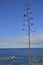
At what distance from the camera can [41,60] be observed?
3090 mm

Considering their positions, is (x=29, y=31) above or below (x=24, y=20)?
below

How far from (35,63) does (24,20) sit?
97 centimetres

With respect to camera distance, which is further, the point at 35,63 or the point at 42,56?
the point at 35,63

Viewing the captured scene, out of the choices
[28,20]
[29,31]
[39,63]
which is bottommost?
[39,63]

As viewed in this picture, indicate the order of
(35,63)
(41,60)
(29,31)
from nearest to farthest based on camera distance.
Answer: (29,31) → (41,60) → (35,63)

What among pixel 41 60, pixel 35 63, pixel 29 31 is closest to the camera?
pixel 29 31

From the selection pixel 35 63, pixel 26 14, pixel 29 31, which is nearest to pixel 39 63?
pixel 35 63

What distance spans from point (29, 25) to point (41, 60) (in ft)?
2.38

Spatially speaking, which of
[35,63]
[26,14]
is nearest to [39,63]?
[35,63]

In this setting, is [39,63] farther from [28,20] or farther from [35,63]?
[28,20]

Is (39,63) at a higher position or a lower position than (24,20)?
lower

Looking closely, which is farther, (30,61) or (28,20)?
(30,61)

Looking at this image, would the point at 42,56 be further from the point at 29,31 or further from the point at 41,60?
the point at 29,31

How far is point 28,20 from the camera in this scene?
9.62 feet
